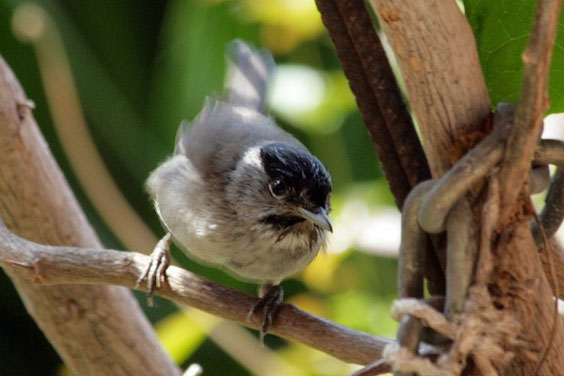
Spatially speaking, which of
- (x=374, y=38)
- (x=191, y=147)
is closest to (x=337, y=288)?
(x=191, y=147)

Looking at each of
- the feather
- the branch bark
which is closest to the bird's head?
the branch bark

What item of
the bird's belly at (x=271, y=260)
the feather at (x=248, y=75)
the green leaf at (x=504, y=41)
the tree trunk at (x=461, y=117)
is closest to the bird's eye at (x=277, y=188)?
the bird's belly at (x=271, y=260)

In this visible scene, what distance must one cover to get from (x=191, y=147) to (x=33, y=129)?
1.67ft

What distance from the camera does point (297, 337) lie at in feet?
4.45

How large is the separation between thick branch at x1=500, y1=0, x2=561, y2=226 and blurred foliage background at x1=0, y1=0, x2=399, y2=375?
1.50 metres

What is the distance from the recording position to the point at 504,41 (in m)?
1.02

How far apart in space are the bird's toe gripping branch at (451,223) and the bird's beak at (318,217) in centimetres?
98

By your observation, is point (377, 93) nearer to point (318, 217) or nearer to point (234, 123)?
point (318, 217)

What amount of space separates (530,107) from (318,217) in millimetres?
1112

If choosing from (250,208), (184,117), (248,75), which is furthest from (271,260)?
(184,117)

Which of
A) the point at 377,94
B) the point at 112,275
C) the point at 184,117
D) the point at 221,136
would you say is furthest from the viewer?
the point at 184,117

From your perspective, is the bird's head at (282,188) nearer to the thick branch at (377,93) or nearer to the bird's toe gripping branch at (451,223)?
the thick branch at (377,93)

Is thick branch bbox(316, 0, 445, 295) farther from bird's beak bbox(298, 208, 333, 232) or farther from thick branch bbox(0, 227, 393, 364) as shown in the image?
bird's beak bbox(298, 208, 333, 232)

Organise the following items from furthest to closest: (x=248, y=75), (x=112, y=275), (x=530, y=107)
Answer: (x=248, y=75) → (x=112, y=275) → (x=530, y=107)
